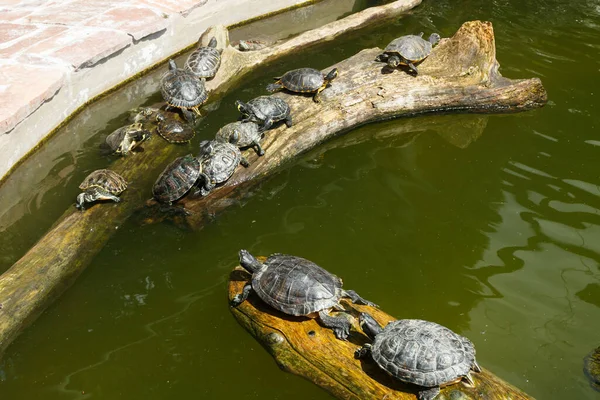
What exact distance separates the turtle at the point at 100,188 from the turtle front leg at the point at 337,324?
230cm

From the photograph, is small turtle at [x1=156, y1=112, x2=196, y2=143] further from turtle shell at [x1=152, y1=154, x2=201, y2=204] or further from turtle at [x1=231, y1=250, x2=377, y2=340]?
turtle at [x1=231, y1=250, x2=377, y2=340]

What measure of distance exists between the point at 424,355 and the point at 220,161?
270 centimetres

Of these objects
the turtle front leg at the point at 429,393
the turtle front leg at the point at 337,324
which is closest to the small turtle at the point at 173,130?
the turtle front leg at the point at 337,324

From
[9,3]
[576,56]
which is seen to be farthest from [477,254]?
[9,3]

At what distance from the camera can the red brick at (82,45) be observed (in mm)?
6035

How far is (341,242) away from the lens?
4.52 meters

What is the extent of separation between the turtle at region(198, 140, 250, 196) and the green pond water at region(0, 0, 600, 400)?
0.31 m

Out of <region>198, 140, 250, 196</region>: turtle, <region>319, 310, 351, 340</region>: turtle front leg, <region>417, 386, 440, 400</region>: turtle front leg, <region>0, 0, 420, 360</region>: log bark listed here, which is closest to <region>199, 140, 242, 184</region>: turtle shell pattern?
<region>198, 140, 250, 196</region>: turtle

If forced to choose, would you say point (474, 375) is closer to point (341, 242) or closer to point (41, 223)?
point (341, 242)

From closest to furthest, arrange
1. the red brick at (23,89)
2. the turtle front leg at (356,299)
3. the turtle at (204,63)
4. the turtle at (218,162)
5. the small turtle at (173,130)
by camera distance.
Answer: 1. the turtle front leg at (356,299)
2. the turtle at (218,162)
3. the red brick at (23,89)
4. the small turtle at (173,130)
5. the turtle at (204,63)

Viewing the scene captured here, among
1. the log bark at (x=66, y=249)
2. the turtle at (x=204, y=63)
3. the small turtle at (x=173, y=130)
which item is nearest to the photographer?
the log bark at (x=66, y=249)

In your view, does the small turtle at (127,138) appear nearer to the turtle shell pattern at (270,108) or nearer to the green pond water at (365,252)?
the green pond water at (365,252)

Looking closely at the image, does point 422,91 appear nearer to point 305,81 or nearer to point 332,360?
point 305,81

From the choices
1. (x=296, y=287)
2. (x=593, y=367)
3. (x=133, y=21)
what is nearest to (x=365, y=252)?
(x=296, y=287)
